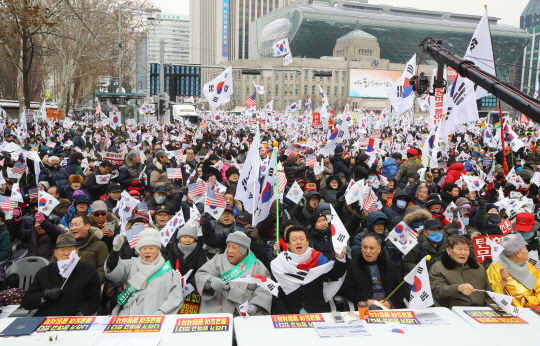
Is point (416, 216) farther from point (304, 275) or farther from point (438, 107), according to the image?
point (438, 107)

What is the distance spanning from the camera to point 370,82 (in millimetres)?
102875

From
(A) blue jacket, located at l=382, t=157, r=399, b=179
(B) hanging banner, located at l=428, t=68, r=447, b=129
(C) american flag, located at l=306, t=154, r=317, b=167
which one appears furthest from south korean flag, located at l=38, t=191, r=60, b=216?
(B) hanging banner, located at l=428, t=68, r=447, b=129

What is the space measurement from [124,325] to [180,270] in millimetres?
1415

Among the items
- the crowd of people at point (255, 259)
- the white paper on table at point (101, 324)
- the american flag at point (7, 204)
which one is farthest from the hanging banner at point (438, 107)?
the white paper on table at point (101, 324)

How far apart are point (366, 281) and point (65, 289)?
264 cm

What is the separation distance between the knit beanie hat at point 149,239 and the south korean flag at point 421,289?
7.27 ft

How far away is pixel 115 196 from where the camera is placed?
22.8 feet

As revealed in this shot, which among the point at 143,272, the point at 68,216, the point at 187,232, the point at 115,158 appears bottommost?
the point at 143,272

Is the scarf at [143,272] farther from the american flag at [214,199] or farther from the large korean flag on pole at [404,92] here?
the large korean flag on pole at [404,92]

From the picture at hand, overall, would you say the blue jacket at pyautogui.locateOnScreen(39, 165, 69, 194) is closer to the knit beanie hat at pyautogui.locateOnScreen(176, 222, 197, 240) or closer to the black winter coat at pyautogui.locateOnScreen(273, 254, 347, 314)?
the knit beanie hat at pyautogui.locateOnScreen(176, 222, 197, 240)

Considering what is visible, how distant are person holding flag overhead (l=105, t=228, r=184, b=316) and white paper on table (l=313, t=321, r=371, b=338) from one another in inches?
54.8

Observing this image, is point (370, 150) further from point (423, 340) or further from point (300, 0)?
point (300, 0)

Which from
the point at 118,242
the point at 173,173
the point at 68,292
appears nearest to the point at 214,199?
the point at 118,242

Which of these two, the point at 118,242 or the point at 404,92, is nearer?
the point at 118,242
